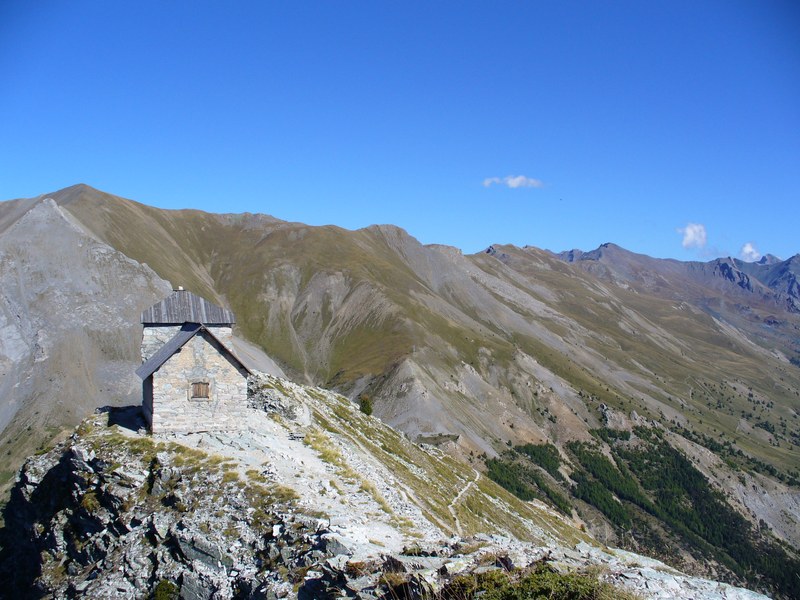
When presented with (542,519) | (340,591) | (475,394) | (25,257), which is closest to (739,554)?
(475,394)

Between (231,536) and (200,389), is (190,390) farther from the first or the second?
(231,536)

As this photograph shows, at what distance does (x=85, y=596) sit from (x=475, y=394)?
169 metres

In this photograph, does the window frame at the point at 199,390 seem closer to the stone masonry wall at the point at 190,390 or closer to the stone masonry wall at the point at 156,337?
the stone masonry wall at the point at 190,390

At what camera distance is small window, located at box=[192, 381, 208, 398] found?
28.2m

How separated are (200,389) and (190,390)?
1.50 ft

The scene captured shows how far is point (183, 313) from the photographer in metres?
33.4

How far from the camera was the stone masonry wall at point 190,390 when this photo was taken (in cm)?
2770

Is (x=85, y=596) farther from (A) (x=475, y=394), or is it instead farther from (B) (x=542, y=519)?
(A) (x=475, y=394)

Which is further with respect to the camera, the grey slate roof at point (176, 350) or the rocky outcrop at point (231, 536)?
the grey slate roof at point (176, 350)

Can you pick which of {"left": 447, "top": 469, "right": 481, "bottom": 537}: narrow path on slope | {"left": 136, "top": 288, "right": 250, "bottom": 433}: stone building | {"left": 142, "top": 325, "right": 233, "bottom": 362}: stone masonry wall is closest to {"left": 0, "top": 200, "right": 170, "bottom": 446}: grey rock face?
{"left": 447, "top": 469, "right": 481, "bottom": 537}: narrow path on slope

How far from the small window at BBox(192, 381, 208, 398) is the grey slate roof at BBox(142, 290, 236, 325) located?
5.61 meters

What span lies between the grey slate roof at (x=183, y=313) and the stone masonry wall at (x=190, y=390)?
524 cm

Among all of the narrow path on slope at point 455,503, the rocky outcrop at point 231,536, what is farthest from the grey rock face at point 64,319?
the rocky outcrop at point 231,536

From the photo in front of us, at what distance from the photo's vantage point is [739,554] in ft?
528
